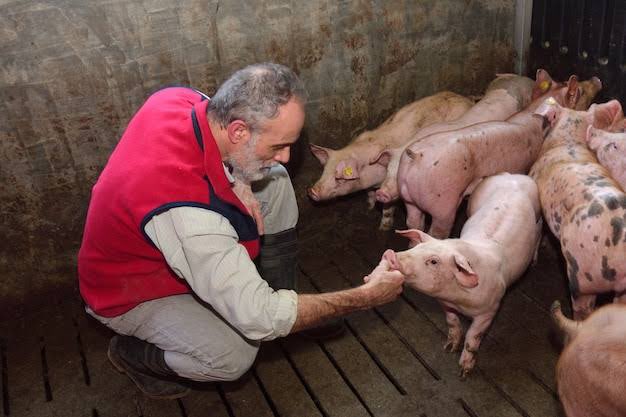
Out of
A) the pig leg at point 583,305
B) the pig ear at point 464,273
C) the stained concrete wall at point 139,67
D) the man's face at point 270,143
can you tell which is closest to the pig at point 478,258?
the pig ear at point 464,273

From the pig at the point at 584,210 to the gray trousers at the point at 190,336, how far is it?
1653mm

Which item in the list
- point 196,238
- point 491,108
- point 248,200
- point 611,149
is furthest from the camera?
point 491,108

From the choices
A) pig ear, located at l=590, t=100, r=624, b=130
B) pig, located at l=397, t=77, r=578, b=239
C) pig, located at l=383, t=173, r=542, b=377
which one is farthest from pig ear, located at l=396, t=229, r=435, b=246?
pig ear, located at l=590, t=100, r=624, b=130

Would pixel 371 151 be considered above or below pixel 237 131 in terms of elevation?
below

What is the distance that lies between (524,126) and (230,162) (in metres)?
2.29

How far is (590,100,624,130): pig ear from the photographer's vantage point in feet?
12.3

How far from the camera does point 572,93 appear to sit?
13.6 ft

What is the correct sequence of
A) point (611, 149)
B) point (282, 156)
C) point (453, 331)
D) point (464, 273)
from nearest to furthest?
point (282, 156) → point (464, 273) → point (453, 331) → point (611, 149)

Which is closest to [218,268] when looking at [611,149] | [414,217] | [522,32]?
[414,217]

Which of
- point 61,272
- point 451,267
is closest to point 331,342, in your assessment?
point 451,267

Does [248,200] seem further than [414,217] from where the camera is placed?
No

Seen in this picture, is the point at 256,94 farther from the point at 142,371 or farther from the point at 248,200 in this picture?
the point at 142,371

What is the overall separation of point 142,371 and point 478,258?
1805mm

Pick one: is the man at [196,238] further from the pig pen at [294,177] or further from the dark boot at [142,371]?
the pig pen at [294,177]
